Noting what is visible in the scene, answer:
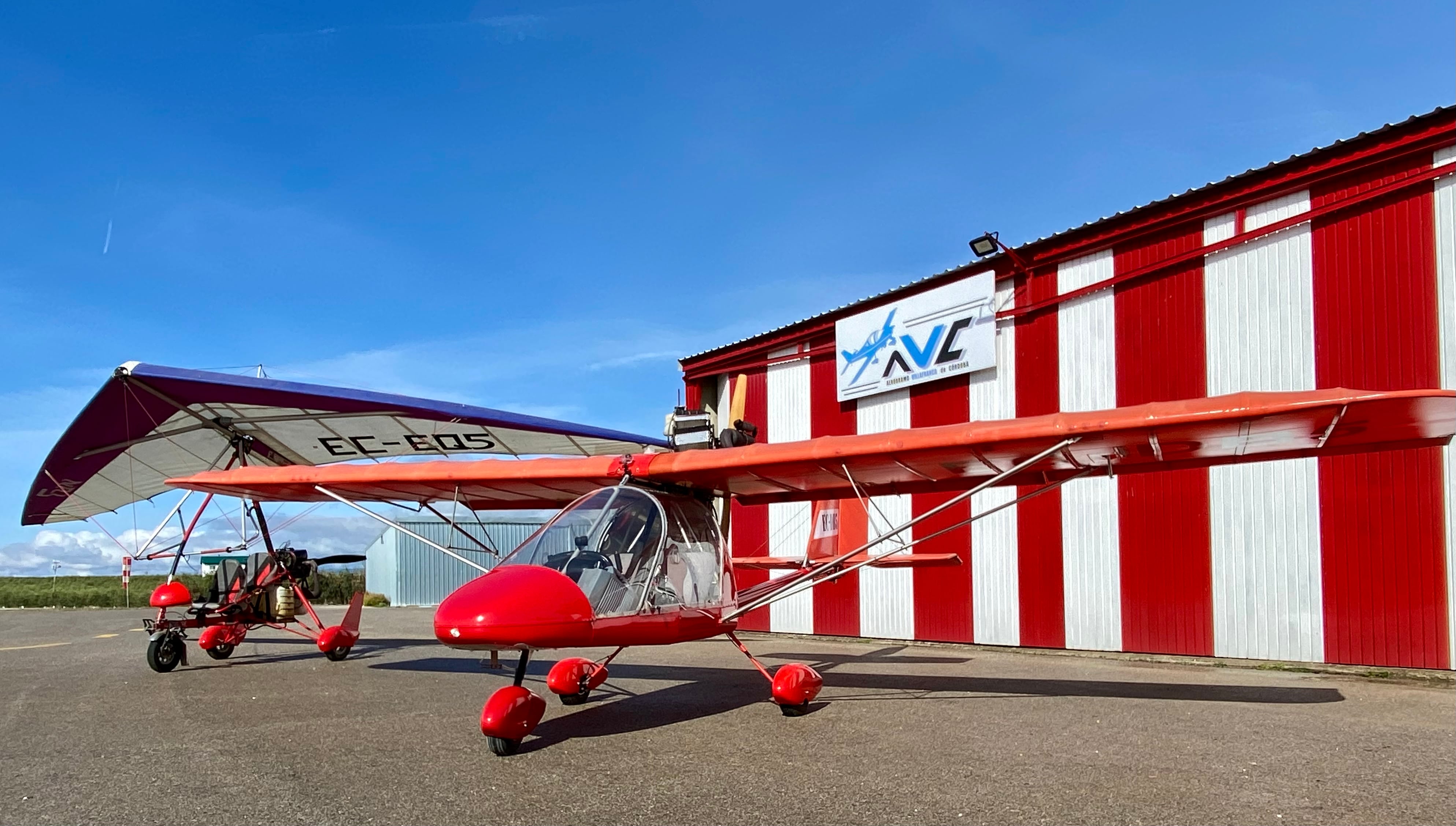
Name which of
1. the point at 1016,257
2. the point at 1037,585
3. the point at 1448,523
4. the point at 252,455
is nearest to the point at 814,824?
the point at 1448,523

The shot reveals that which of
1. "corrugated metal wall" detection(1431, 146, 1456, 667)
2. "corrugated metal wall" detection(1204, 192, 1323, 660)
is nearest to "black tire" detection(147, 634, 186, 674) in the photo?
"corrugated metal wall" detection(1204, 192, 1323, 660)

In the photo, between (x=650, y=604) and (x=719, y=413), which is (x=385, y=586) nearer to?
→ (x=719, y=413)

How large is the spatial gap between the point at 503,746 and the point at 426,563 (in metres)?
30.3

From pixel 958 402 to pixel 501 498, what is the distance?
7417 millimetres

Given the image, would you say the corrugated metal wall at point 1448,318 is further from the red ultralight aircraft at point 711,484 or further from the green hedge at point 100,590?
the green hedge at point 100,590

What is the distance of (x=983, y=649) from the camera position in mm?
13836

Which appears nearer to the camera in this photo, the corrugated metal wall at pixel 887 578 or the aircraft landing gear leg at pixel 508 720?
the aircraft landing gear leg at pixel 508 720

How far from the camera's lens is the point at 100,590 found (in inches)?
1303

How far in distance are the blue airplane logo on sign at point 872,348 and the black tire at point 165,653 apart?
10702 mm

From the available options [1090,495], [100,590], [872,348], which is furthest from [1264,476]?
[100,590]

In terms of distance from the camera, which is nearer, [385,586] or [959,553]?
[959,553]

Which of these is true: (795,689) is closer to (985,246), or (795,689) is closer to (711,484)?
(711,484)

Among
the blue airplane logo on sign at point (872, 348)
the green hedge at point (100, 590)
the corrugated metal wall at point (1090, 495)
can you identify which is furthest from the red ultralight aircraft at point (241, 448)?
the green hedge at point (100, 590)

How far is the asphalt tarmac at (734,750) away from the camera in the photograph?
4.71 m
